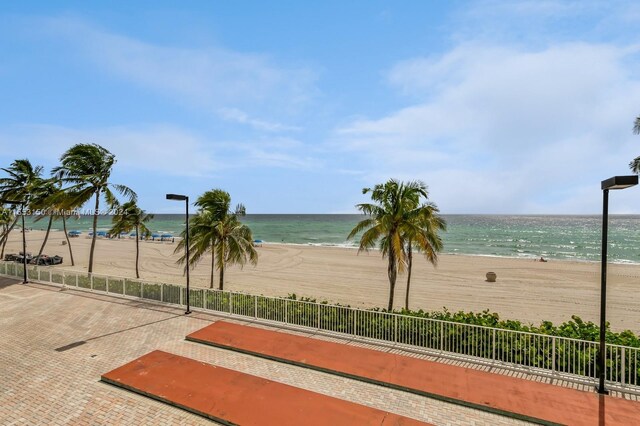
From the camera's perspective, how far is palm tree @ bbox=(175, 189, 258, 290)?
59.0 ft

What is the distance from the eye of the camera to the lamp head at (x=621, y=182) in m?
6.65

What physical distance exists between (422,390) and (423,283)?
21.0m

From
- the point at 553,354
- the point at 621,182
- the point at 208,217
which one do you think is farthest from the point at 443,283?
the point at 621,182

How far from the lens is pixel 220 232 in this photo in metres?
17.7

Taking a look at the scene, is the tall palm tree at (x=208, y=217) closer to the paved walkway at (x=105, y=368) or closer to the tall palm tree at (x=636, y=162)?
the paved walkway at (x=105, y=368)

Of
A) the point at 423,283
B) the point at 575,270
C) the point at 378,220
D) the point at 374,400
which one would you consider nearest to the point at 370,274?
the point at 423,283

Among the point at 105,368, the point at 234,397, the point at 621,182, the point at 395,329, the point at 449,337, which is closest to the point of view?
the point at 621,182

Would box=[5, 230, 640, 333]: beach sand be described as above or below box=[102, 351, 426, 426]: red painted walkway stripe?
below

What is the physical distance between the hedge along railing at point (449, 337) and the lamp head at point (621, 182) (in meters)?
3.85

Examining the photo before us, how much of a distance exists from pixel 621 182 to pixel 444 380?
577 centimetres

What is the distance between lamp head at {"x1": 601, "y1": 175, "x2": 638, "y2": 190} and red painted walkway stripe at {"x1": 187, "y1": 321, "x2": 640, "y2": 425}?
15.2 ft

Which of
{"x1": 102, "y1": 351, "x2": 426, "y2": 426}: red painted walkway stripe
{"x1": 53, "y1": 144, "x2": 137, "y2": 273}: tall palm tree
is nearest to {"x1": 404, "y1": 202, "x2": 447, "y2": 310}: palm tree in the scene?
{"x1": 102, "y1": 351, "x2": 426, "y2": 426}: red painted walkway stripe

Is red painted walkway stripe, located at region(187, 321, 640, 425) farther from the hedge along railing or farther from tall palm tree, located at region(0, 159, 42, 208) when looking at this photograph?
tall palm tree, located at region(0, 159, 42, 208)

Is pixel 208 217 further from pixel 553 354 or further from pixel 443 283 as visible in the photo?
pixel 443 283
